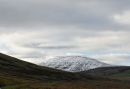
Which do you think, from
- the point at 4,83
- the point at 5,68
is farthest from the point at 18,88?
the point at 5,68

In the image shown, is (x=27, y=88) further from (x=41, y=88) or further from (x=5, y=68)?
(x=5, y=68)

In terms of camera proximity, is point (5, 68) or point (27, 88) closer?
point (27, 88)

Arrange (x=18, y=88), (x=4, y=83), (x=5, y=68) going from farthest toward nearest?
(x=5, y=68), (x=4, y=83), (x=18, y=88)

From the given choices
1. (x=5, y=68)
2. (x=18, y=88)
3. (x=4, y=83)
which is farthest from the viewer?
(x=5, y=68)

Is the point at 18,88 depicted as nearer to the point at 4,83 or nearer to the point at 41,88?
the point at 41,88

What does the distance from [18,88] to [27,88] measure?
3010 millimetres

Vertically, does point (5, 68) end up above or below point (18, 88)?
above

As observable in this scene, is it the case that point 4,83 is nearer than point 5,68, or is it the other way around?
point 4,83

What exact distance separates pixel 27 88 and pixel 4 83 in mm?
26920

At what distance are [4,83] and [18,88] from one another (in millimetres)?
26680

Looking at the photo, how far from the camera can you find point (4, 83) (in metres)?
125

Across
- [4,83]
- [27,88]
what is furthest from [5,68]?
[27,88]

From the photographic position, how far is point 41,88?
4026 inches

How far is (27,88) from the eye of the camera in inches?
3996
